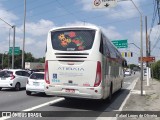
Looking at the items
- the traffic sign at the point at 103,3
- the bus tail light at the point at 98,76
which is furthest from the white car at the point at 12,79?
the bus tail light at the point at 98,76

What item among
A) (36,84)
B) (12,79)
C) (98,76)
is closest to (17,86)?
(12,79)

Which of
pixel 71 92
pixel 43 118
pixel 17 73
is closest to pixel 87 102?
pixel 71 92

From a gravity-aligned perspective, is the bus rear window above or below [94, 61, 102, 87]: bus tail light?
above

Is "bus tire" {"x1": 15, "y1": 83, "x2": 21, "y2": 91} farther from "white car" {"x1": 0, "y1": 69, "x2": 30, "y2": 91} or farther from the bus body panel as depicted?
the bus body panel

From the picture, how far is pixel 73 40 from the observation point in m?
13.1

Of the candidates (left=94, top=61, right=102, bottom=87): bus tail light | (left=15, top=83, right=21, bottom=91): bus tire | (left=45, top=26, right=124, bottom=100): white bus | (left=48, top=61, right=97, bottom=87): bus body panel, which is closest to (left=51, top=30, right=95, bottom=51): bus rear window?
(left=45, top=26, right=124, bottom=100): white bus

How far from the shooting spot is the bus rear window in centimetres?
1296

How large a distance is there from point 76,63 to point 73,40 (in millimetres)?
1031

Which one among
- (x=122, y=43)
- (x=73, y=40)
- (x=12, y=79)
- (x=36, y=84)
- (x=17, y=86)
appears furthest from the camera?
(x=122, y=43)

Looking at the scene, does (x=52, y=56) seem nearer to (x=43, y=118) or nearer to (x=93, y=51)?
(x=93, y=51)

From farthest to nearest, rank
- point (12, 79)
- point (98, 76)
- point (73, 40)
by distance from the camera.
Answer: point (12, 79) < point (73, 40) < point (98, 76)

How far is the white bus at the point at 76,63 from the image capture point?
1271cm

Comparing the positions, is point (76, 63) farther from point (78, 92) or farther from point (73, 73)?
point (78, 92)

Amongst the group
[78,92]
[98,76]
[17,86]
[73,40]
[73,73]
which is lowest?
[17,86]
